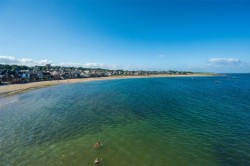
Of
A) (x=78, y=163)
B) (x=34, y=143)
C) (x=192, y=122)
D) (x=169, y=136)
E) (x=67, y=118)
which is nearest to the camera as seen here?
(x=78, y=163)

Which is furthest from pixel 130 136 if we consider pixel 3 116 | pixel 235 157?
pixel 3 116

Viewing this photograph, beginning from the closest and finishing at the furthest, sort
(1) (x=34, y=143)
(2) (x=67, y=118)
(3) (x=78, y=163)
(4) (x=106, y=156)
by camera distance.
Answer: (3) (x=78, y=163)
(4) (x=106, y=156)
(1) (x=34, y=143)
(2) (x=67, y=118)

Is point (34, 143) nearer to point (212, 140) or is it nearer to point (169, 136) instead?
point (169, 136)

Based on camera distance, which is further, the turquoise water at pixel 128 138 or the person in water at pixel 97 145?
the person in water at pixel 97 145

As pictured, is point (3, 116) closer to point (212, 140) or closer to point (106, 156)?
point (106, 156)

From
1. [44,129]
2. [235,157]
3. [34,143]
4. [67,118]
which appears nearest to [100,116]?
[67,118]

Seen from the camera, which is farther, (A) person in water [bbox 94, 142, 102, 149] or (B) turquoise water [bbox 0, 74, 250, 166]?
(A) person in water [bbox 94, 142, 102, 149]

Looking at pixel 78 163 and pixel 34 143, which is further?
pixel 34 143

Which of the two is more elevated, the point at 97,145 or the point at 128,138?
the point at 97,145

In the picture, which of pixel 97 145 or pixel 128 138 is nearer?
pixel 97 145
